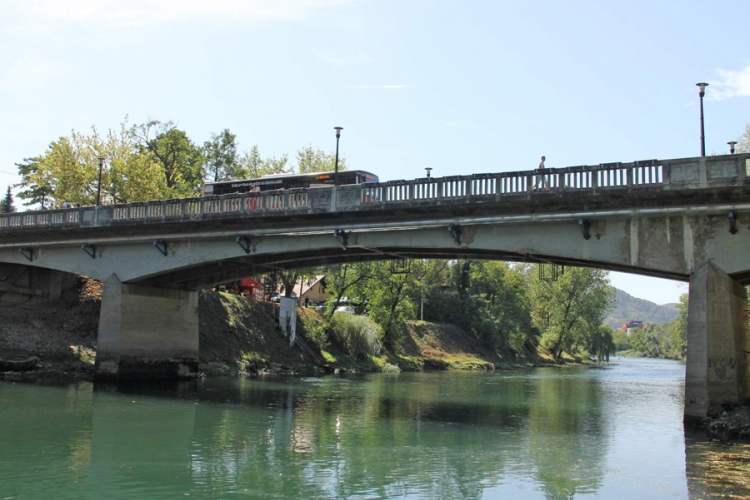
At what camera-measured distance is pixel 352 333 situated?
59062mm

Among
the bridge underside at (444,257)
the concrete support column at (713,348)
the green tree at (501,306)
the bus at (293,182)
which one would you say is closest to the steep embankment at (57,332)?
the bridge underside at (444,257)

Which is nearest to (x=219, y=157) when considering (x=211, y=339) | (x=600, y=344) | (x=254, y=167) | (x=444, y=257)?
(x=254, y=167)

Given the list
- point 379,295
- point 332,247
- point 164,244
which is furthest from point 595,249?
point 379,295

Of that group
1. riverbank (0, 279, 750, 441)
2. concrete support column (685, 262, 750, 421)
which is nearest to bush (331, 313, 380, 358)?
riverbank (0, 279, 750, 441)

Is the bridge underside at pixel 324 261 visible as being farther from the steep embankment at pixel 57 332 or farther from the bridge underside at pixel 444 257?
the steep embankment at pixel 57 332

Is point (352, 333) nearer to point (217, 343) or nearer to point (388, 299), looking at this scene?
point (388, 299)

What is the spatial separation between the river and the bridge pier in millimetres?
3852

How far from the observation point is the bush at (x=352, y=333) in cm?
5894

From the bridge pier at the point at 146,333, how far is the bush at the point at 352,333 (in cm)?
1907

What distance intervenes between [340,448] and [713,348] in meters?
11.7

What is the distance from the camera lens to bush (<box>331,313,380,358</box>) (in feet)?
193

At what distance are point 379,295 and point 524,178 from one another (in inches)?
1526

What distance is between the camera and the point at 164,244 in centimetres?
3650

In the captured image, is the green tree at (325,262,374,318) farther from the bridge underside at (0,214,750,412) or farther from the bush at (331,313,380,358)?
the bridge underside at (0,214,750,412)
